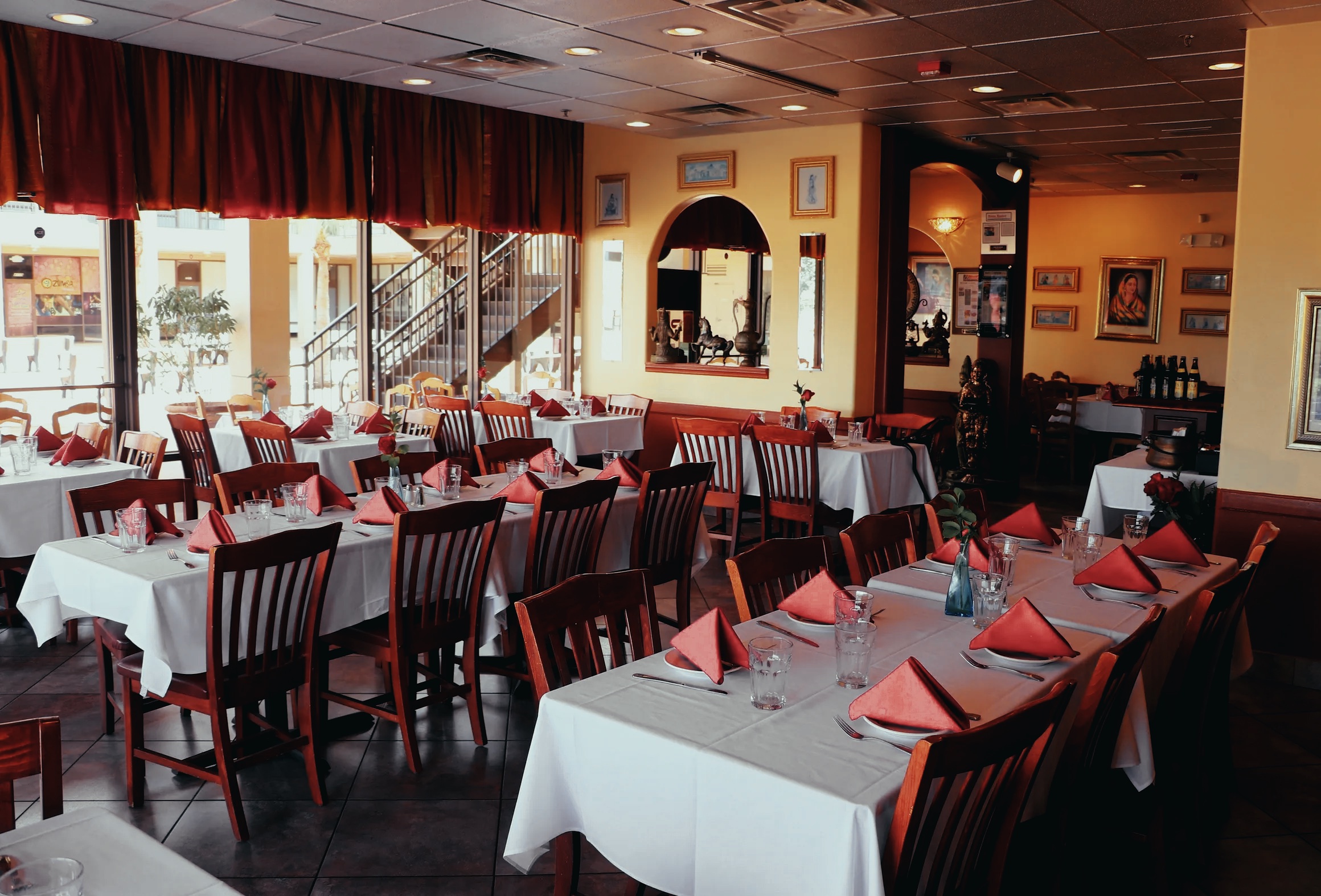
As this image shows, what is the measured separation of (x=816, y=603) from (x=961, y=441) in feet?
24.5

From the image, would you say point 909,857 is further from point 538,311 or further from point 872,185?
point 538,311

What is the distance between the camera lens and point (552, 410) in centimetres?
790

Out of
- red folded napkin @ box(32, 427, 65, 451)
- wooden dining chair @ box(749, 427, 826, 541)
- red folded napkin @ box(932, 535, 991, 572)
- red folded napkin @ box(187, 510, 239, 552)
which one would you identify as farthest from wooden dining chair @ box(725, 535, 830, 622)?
red folded napkin @ box(32, 427, 65, 451)

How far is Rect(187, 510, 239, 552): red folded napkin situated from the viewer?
346cm

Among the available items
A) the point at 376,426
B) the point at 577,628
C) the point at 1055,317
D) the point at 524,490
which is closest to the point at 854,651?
the point at 577,628

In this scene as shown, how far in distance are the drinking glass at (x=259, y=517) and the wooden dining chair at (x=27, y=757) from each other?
80.3 inches

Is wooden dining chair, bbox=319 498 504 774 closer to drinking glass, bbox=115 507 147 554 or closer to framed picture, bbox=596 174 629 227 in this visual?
drinking glass, bbox=115 507 147 554

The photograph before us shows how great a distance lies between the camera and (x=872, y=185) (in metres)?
8.23

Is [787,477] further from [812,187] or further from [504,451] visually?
[812,187]

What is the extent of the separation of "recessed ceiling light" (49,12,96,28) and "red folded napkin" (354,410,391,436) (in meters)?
2.66

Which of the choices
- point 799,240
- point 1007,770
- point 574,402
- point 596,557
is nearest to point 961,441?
point 799,240

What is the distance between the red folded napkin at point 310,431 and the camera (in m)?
6.42

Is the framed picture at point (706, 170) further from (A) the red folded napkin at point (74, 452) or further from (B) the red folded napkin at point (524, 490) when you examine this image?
(A) the red folded napkin at point (74, 452)

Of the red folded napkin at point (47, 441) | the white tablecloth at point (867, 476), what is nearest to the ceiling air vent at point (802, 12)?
the white tablecloth at point (867, 476)
